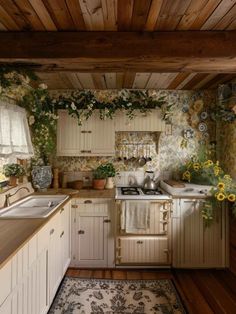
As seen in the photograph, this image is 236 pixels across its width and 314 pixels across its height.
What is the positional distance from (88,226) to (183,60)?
2050 millimetres

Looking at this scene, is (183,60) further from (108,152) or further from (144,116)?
(108,152)

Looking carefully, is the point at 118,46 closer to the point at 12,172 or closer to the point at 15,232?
the point at 15,232

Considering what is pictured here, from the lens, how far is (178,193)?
2.90m

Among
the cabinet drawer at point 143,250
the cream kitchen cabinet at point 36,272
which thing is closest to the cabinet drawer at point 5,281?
the cream kitchen cabinet at point 36,272

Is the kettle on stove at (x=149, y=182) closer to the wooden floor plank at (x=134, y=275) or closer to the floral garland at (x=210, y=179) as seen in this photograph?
the floral garland at (x=210, y=179)

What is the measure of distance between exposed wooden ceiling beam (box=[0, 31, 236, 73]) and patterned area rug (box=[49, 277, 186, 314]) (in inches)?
84.5

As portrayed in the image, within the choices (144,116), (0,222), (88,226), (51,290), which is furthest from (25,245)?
(144,116)

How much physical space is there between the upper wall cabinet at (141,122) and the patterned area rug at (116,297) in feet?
5.99

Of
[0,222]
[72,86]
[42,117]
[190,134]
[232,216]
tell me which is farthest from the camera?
[190,134]

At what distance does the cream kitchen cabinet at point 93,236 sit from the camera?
2.89m

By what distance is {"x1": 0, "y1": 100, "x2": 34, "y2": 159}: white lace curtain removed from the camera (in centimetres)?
226

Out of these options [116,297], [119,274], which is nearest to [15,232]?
[116,297]

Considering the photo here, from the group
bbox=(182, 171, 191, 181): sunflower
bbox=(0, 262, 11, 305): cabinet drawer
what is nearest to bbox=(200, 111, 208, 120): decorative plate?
bbox=(182, 171, 191, 181): sunflower

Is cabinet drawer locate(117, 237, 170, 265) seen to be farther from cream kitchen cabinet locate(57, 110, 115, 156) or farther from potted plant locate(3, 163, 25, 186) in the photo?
potted plant locate(3, 163, 25, 186)
